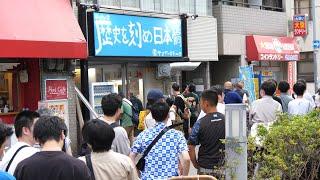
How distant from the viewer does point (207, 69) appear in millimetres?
19469

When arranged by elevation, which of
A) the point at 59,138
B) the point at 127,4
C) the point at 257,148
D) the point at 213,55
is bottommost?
the point at 257,148

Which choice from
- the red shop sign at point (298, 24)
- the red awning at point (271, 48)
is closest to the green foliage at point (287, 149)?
the red awning at point (271, 48)

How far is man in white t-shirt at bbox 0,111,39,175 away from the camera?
4641 mm

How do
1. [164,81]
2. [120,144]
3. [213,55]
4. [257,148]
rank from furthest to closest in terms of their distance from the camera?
[213,55]
[164,81]
[257,148]
[120,144]

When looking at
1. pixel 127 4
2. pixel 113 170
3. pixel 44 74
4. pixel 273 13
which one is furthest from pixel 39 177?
pixel 273 13

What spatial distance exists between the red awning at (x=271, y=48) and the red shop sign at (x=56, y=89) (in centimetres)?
974

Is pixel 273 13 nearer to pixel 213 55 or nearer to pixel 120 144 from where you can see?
pixel 213 55

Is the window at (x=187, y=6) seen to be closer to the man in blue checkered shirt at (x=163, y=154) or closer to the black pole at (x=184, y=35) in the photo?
the black pole at (x=184, y=35)

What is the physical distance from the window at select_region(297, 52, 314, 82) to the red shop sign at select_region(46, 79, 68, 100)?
58.0 feet

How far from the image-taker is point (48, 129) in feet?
13.5

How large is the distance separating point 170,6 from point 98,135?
44.3 feet

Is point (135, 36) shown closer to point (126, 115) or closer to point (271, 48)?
point (126, 115)

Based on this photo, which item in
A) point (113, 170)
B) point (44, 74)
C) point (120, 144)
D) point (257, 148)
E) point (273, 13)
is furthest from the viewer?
point (273, 13)

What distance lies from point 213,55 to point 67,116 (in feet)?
23.9
